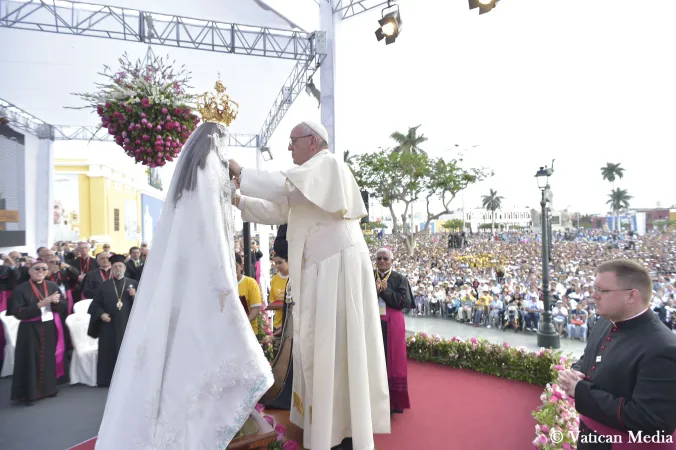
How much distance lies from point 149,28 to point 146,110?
6.35m

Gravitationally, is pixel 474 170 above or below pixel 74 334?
above

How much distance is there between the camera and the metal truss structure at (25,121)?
1161 centimetres

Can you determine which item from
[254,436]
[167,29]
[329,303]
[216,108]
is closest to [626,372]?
[329,303]

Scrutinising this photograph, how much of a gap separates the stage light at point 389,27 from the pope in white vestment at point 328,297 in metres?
4.69

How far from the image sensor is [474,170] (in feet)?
58.2

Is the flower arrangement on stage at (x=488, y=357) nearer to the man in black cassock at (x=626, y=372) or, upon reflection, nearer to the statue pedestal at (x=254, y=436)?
the man in black cassock at (x=626, y=372)

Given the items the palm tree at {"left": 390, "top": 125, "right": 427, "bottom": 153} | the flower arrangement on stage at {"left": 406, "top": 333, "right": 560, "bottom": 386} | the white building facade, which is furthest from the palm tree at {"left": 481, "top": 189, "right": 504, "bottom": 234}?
the flower arrangement on stage at {"left": 406, "top": 333, "right": 560, "bottom": 386}

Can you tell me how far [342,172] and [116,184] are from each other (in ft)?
69.9

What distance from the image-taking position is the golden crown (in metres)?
2.16

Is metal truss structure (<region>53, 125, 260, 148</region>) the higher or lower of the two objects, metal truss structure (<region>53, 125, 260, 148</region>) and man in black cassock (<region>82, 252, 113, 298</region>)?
the higher

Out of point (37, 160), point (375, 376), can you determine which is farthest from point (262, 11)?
point (37, 160)

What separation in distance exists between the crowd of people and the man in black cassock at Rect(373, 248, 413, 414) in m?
3.11

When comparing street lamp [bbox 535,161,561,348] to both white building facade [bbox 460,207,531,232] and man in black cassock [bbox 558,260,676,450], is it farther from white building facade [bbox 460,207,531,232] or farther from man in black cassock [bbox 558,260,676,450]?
white building facade [bbox 460,207,531,232]

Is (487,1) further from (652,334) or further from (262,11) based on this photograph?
(652,334)
